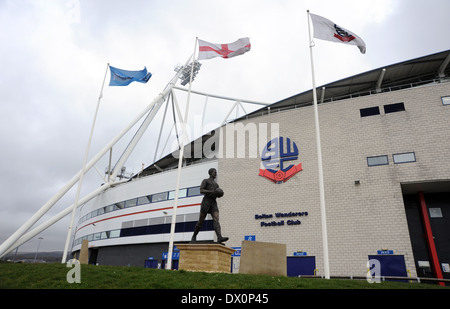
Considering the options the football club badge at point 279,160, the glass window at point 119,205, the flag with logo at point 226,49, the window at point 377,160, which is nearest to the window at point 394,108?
the window at point 377,160

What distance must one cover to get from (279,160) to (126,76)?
15.7m

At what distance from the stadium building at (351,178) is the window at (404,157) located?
7cm

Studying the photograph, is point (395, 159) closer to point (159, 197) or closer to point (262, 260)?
point (262, 260)

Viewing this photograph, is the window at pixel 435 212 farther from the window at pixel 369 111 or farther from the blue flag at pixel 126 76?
the blue flag at pixel 126 76

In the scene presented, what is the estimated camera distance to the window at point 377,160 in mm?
24205

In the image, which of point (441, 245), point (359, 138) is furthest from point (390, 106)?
point (441, 245)

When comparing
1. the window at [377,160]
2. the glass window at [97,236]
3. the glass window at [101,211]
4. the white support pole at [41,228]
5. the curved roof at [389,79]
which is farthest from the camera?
the glass window at [101,211]

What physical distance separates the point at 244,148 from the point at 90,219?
3296 centimetres

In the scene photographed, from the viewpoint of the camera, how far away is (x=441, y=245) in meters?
23.5

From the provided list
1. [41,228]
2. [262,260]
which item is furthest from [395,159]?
[41,228]

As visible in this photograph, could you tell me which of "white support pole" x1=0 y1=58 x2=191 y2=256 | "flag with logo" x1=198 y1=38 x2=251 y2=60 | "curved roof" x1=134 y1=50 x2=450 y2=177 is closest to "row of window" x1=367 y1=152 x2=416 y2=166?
"curved roof" x1=134 y1=50 x2=450 y2=177

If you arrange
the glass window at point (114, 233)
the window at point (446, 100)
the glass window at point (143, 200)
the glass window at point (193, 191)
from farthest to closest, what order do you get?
the glass window at point (114, 233) < the glass window at point (143, 200) < the glass window at point (193, 191) < the window at point (446, 100)

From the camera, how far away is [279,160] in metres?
28.3

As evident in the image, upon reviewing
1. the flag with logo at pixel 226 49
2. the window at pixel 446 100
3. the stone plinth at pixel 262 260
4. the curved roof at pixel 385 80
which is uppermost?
the curved roof at pixel 385 80
